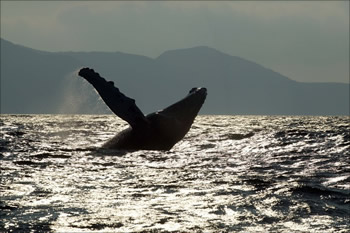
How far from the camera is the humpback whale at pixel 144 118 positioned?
1170 cm

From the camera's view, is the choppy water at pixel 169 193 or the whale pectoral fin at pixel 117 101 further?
→ the whale pectoral fin at pixel 117 101

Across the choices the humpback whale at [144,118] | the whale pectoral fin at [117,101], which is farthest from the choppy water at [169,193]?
the whale pectoral fin at [117,101]

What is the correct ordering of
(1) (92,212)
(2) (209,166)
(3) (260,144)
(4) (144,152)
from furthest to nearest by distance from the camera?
(3) (260,144) < (4) (144,152) < (2) (209,166) < (1) (92,212)

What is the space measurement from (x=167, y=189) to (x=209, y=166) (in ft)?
10.9

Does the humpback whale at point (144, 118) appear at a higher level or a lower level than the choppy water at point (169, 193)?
higher

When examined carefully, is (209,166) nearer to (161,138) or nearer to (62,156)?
Answer: (161,138)

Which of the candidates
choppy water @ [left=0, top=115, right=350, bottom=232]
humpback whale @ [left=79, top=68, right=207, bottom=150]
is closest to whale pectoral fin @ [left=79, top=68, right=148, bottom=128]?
humpback whale @ [left=79, top=68, right=207, bottom=150]

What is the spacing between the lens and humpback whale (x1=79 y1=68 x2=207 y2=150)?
11.7 meters

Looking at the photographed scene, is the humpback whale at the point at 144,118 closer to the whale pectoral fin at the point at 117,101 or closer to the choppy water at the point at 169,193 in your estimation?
the whale pectoral fin at the point at 117,101

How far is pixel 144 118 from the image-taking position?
11898mm

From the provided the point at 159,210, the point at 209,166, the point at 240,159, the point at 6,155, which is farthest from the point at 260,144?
the point at 159,210

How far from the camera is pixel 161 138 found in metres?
12.8

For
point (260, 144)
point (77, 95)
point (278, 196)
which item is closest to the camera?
point (278, 196)

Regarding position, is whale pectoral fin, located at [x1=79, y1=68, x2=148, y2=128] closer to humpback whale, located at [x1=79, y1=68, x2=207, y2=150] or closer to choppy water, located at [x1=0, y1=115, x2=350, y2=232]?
humpback whale, located at [x1=79, y1=68, x2=207, y2=150]
